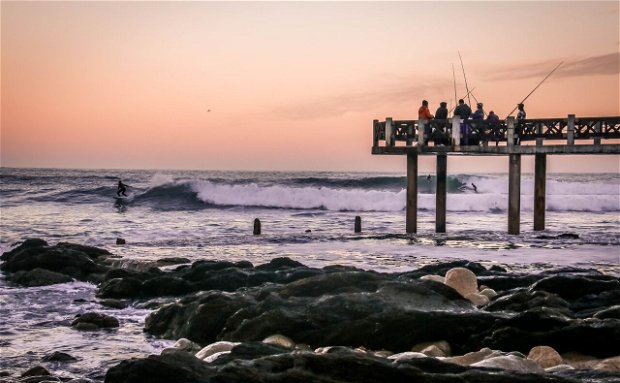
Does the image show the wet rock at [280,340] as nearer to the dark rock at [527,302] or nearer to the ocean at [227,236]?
the ocean at [227,236]

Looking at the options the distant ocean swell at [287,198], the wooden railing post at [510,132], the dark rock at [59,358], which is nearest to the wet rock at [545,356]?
the dark rock at [59,358]

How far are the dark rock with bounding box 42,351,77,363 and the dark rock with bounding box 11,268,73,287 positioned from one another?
730 cm

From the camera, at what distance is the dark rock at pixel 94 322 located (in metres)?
12.1

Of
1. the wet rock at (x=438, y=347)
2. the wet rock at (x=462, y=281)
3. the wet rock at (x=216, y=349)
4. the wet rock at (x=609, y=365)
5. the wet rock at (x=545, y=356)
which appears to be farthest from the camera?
the wet rock at (x=462, y=281)

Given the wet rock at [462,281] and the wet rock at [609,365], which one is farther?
the wet rock at [462,281]

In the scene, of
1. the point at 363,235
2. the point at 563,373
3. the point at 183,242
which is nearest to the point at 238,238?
the point at 183,242

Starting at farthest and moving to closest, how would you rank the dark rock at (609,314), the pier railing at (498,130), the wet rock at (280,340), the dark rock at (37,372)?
the pier railing at (498,130) < the dark rock at (609,314) < the wet rock at (280,340) < the dark rock at (37,372)

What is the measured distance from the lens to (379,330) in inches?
381

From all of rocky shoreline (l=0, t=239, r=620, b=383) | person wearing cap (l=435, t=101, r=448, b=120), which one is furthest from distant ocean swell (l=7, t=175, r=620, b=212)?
rocky shoreline (l=0, t=239, r=620, b=383)

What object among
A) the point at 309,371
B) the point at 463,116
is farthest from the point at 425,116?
the point at 309,371

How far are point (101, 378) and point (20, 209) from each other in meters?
43.7

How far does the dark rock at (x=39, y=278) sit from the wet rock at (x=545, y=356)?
38.8 feet

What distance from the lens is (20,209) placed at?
163ft

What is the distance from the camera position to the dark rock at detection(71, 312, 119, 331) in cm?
1213
